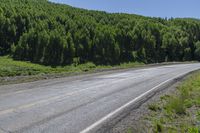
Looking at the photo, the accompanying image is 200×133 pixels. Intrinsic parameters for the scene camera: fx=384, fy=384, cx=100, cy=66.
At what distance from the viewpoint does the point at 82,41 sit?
4144 inches

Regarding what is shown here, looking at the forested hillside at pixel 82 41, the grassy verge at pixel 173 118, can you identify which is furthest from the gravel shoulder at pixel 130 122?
the forested hillside at pixel 82 41

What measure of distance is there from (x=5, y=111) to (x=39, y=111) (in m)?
0.98

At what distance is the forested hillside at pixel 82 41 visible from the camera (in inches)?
3701

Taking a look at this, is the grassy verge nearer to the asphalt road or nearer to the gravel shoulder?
the gravel shoulder

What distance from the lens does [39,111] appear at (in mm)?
11359

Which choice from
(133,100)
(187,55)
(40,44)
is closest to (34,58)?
(40,44)

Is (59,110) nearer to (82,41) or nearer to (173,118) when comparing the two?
(173,118)

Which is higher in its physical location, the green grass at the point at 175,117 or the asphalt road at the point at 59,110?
the asphalt road at the point at 59,110

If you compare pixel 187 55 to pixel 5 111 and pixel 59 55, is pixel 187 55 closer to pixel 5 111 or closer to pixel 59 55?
pixel 59 55

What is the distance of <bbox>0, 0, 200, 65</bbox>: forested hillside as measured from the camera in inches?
3701

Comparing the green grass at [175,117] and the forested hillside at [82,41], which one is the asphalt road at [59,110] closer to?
the green grass at [175,117]

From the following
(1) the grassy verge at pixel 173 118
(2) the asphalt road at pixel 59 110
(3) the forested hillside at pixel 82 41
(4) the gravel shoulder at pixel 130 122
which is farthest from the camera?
(3) the forested hillside at pixel 82 41

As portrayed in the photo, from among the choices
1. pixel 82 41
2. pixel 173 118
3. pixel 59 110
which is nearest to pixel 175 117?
A: pixel 173 118

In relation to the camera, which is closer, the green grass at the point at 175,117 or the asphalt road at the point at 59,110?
the asphalt road at the point at 59,110
